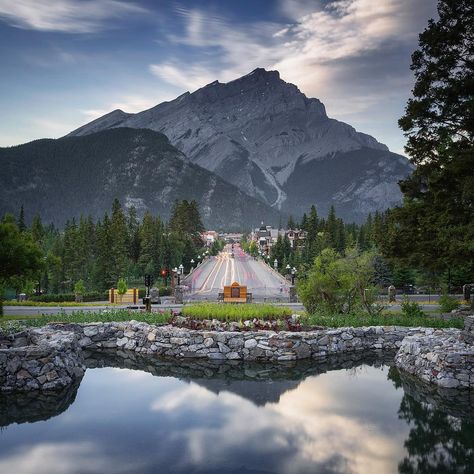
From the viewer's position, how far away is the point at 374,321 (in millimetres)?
23641

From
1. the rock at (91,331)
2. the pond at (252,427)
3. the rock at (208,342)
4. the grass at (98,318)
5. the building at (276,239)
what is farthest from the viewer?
the building at (276,239)

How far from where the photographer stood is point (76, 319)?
941 inches

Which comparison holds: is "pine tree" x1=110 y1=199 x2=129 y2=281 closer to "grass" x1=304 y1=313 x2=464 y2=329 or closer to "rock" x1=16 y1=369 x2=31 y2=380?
"grass" x1=304 y1=313 x2=464 y2=329

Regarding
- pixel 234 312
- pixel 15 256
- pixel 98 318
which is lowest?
pixel 98 318

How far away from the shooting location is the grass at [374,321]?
2305 cm

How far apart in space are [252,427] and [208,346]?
793cm

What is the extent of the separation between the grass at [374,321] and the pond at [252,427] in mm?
4616

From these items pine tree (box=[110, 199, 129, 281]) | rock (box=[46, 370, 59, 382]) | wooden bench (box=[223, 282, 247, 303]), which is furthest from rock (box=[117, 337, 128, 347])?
pine tree (box=[110, 199, 129, 281])

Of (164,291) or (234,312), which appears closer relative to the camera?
(234,312)

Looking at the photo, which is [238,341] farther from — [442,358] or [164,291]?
[164,291]

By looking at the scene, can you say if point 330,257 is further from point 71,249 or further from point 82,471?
point 71,249

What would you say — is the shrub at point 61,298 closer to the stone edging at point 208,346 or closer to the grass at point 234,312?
the stone edging at point 208,346

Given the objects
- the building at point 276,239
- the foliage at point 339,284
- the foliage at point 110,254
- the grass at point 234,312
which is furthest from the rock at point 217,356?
the building at point 276,239

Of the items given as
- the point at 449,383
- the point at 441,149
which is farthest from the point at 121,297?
the point at 449,383
